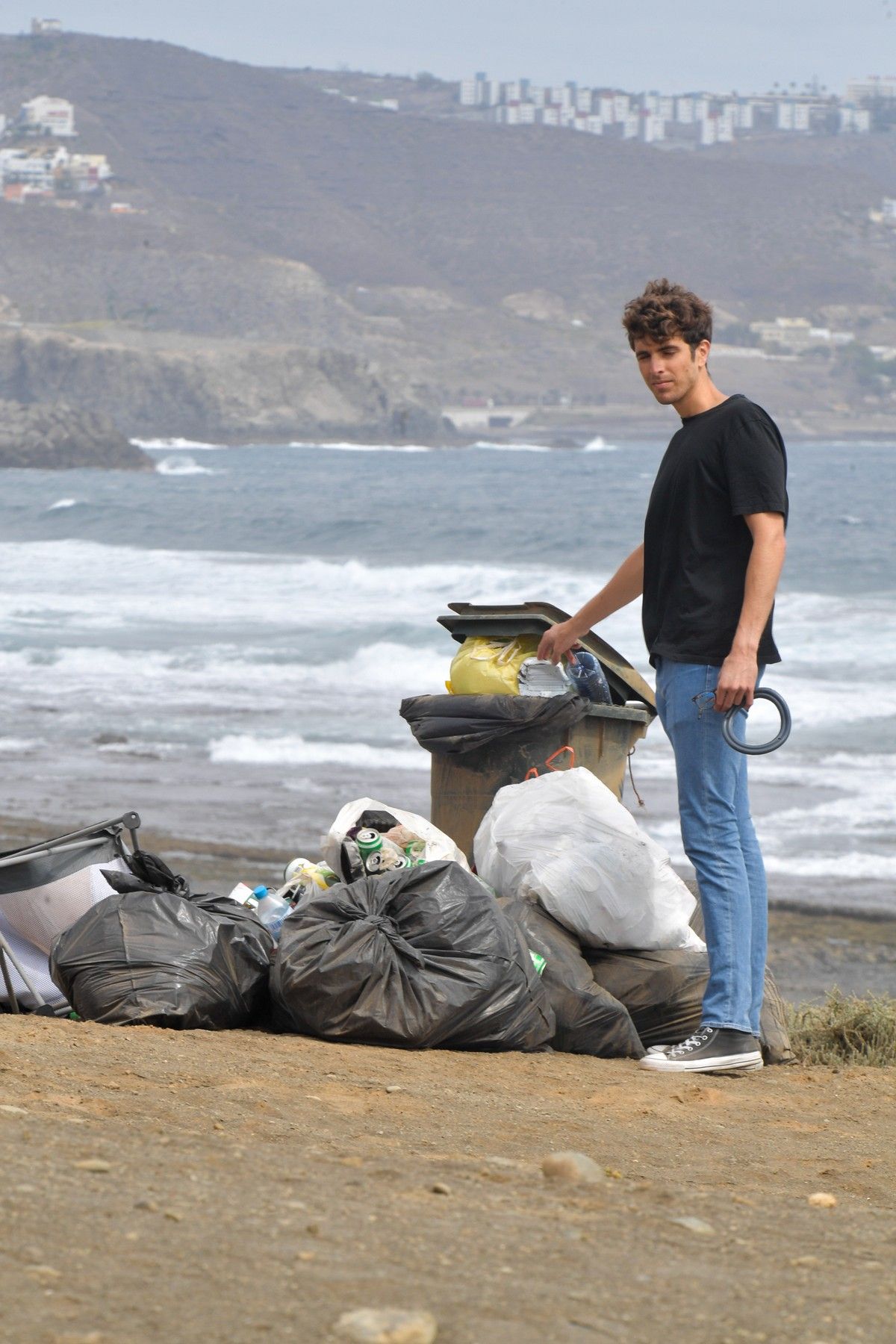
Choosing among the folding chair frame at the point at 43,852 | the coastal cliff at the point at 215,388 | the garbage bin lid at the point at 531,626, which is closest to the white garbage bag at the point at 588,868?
the garbage bin lid at the point at 531,626

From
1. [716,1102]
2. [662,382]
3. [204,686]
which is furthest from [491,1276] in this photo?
[204,686]

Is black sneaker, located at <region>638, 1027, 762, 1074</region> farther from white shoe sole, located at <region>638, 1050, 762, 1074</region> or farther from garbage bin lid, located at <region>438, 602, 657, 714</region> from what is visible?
garbage bin lid, located at <region>438, 602, 657, 714</region>

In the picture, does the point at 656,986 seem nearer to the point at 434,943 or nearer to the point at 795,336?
the point at 434,943

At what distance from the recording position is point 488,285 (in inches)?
7598

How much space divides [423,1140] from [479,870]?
1438 mm

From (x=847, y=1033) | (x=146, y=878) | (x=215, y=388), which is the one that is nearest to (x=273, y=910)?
(x=146, y=878)

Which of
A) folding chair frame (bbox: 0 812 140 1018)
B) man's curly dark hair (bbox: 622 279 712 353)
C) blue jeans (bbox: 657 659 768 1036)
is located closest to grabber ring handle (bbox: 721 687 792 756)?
blue jeans (bbox: 657 659 768 1036)

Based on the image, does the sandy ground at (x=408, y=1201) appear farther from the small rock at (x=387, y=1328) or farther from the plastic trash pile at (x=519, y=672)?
the plastic trash pile at (x=519, y=672)

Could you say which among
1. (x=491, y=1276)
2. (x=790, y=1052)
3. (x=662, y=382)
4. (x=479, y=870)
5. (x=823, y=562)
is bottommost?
(x=823, y=562)

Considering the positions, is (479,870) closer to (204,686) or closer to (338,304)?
(204,686)

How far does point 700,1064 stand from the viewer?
3541mm

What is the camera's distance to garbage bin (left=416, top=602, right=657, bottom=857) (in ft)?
14.3

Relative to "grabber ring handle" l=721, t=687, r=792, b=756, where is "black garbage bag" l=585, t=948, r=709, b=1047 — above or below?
below

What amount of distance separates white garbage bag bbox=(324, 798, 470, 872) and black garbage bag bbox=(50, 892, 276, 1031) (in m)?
0.46
